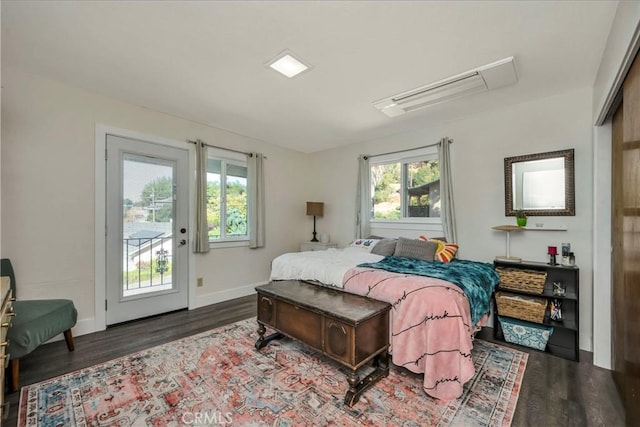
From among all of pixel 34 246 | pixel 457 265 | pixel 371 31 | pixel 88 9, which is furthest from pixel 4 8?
pixel 457 265

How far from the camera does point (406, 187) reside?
4004 mm

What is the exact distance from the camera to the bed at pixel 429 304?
5.78 feet

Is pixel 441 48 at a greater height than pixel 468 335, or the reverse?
pixel 441 48

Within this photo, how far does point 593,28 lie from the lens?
178 centimetres

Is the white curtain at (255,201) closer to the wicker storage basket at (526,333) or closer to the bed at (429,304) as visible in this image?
the bed at (429,304)

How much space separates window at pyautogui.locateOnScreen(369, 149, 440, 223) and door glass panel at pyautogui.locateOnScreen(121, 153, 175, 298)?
2.97m

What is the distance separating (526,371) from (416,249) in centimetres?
139

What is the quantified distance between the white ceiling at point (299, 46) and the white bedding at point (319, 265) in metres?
1.75

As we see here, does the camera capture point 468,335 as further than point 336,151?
No

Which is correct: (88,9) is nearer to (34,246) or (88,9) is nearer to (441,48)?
(34,246)

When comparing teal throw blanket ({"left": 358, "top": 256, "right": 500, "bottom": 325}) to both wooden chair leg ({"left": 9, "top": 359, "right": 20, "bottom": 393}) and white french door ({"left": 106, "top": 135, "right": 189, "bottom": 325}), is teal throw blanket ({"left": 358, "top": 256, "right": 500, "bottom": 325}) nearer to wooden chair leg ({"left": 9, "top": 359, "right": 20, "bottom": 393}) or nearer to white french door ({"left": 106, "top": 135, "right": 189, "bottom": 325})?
white french door ({"left": 106, "top": 135, "right": 189, "bottom": 325})

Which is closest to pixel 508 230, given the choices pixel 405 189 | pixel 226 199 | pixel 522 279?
pixel 522 279

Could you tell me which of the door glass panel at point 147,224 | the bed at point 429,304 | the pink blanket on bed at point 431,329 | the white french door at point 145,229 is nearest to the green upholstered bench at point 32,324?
the white french door at point 145,229

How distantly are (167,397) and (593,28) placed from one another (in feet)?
12.3
